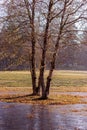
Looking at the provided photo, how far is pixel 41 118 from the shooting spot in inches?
632

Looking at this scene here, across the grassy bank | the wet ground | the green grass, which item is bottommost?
the green grass

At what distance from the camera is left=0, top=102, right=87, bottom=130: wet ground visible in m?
13.8

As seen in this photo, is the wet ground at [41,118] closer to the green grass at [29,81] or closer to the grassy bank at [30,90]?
the grassy bank at [30,90]

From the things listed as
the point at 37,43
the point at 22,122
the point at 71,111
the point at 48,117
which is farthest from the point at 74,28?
the point at 22,122

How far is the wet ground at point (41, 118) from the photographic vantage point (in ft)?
45.2

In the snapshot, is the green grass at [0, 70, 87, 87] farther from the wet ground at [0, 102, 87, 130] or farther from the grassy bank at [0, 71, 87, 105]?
the wet ground at [0, 102, 87, 130]

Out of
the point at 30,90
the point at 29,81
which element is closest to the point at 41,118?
the point at 30,90

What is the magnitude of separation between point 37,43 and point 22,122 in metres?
13.3

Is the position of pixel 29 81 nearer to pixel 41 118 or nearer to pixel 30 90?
pixel 30 90

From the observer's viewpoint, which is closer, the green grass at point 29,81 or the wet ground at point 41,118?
the wet ground at point 41,118

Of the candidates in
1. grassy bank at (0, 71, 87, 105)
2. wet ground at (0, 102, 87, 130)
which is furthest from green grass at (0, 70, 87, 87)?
wet ground at (0, 102, 87, 130)

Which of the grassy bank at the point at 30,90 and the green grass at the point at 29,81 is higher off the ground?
the grassy bank at the point at 30,90

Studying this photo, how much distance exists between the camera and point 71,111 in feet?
62.4

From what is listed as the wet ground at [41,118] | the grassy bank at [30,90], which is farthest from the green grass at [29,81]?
the wet ground at [41,118]
